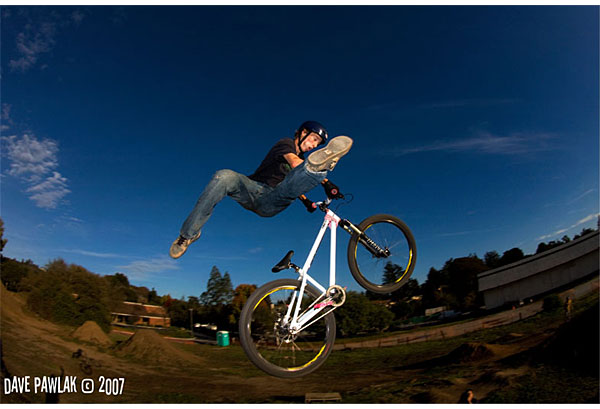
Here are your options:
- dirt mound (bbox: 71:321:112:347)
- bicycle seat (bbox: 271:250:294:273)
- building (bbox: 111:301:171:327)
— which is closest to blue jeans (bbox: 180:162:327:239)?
bicycle seat (bbox: 271:250:294:273)

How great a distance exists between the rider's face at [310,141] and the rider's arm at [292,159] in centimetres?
41

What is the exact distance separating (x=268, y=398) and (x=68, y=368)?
11.6m

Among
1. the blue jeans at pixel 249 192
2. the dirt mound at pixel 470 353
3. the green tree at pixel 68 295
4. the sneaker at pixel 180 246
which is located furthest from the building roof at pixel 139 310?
the dirt mound at pixel 470 353

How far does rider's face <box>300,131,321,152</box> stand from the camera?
3902 mm

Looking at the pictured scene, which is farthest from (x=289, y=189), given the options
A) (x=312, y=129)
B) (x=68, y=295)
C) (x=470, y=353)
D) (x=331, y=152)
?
(x=470, y=353)

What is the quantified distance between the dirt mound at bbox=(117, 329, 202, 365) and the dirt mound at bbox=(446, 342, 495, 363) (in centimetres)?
1654

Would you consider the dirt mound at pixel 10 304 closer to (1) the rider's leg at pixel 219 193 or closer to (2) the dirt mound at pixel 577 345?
(1) the rider's leg at pixel 219 193

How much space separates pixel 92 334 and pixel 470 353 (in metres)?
22.8

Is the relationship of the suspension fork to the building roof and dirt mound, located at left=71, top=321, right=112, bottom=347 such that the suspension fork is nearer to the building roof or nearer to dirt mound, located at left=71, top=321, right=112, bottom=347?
the building roof

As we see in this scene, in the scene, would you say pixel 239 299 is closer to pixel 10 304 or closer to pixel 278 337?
pixel 278 337

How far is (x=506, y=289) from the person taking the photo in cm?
1653

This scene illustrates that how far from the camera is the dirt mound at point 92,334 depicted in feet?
52.0
